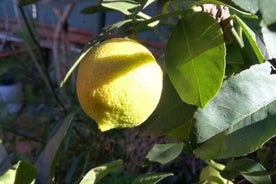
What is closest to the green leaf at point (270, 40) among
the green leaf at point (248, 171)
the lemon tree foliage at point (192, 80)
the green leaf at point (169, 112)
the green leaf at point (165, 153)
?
the lemon tree foliage at point (192, 80)

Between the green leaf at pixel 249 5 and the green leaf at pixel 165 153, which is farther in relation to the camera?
the green leaf at pixel 165 153

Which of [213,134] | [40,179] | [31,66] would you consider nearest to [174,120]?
[213,134]

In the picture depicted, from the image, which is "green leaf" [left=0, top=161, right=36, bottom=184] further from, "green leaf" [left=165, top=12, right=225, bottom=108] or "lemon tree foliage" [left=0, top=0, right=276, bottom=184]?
"green leaf" [left=165, top=12, right=225, bottom=108]

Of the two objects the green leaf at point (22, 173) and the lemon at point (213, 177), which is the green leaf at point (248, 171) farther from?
the green leaf at point (22, 173)

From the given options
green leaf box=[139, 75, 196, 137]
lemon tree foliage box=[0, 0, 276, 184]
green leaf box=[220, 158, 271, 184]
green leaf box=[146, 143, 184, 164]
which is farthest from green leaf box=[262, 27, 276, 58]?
green leaf box=[146, 143, 184, 164]

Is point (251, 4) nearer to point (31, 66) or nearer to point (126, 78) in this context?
point (126, 78)

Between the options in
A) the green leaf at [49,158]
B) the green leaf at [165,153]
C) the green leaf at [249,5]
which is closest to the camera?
the green leaf at [249,5]

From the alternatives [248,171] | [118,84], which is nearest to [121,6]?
[118,84]
